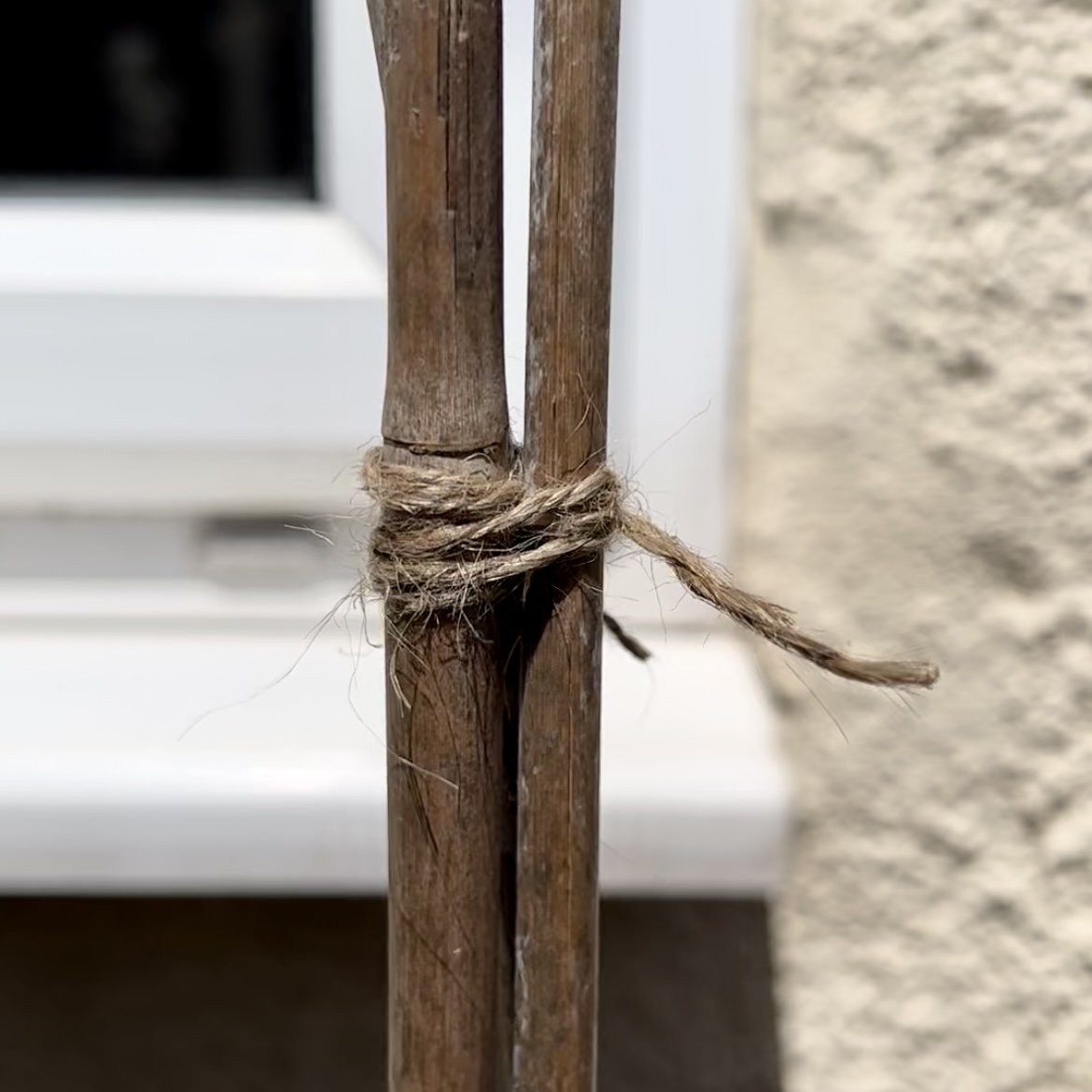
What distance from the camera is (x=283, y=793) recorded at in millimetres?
404

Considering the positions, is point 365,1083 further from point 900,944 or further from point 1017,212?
point 1017,212

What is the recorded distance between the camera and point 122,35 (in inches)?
20.0

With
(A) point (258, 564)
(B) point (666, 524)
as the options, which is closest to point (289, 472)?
(A) point (258, 564)

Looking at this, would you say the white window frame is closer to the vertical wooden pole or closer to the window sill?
the window sill

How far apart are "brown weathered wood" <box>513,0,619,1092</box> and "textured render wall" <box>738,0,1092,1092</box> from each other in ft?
0.67

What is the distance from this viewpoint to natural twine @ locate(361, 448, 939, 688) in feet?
0.85

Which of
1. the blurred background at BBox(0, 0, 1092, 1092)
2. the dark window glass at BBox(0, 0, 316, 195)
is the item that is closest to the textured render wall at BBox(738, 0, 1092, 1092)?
the blurred background at BBox(0, 0, 1092, 1092)

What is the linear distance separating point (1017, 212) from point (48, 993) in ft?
1.55

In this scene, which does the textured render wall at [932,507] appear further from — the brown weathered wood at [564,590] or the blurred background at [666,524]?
the brown weathered wood at [564,590]

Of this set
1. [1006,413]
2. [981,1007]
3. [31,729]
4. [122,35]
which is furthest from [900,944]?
[122,35]

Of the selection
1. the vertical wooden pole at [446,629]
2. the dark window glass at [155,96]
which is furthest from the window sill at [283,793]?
the dark window glass at [155,96]

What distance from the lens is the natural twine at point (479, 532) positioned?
0.26m

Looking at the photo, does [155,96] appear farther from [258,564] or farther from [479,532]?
[479,532]

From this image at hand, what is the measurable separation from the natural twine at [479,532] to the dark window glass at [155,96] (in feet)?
0.90
